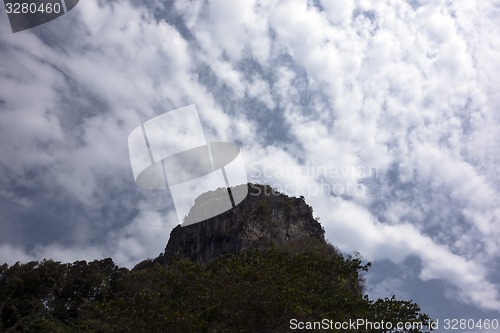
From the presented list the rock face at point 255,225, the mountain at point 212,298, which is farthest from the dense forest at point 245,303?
the rock face at point 255,225

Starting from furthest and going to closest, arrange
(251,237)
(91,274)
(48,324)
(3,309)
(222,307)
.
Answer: (251,237)
(91,274)
(3,309)
(48,324)
(222,307)

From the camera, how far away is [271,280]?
15.1 m

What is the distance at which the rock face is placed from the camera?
5097 cm

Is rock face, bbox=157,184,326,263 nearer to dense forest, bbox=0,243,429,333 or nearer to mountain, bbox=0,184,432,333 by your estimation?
mountain, bbox=0,184,432,333

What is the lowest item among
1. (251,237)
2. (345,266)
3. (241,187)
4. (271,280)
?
(271,280)

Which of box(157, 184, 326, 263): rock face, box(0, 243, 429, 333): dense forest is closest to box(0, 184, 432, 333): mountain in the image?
box(0, 243, 429, 333): dense forest

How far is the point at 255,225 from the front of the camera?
52.1 metres

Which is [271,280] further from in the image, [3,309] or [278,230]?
[278,230]

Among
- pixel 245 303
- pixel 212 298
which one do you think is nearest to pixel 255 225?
pixel 212 298

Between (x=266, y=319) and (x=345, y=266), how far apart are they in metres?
6.39

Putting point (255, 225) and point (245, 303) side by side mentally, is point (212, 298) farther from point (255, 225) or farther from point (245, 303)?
point (255, 225)

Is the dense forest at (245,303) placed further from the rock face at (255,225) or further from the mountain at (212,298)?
the rock face at (255,225)

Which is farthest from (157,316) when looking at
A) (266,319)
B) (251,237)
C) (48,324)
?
(251,237)

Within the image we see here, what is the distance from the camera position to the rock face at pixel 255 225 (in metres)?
51.0
